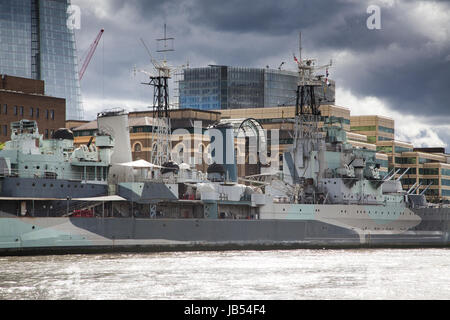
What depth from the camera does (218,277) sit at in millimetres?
39625

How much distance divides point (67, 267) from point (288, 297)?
14.6 m

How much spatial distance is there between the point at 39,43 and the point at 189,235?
82.9 meters

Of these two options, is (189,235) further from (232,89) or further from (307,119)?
(232,89)

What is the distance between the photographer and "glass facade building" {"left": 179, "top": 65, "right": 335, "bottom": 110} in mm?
158250


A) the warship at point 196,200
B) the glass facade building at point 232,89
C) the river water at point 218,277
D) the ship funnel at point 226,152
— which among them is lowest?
the river water at point 218,277

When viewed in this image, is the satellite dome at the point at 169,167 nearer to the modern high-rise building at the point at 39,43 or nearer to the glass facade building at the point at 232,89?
the modern high-rise building at the point at 39,43

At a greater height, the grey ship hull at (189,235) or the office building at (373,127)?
the office building at (373,127)

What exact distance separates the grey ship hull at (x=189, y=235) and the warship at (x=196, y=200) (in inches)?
2.9

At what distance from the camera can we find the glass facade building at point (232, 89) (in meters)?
158

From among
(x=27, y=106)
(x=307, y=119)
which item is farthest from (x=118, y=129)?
(x=27, y=106)

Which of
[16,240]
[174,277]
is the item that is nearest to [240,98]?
[16,240]
